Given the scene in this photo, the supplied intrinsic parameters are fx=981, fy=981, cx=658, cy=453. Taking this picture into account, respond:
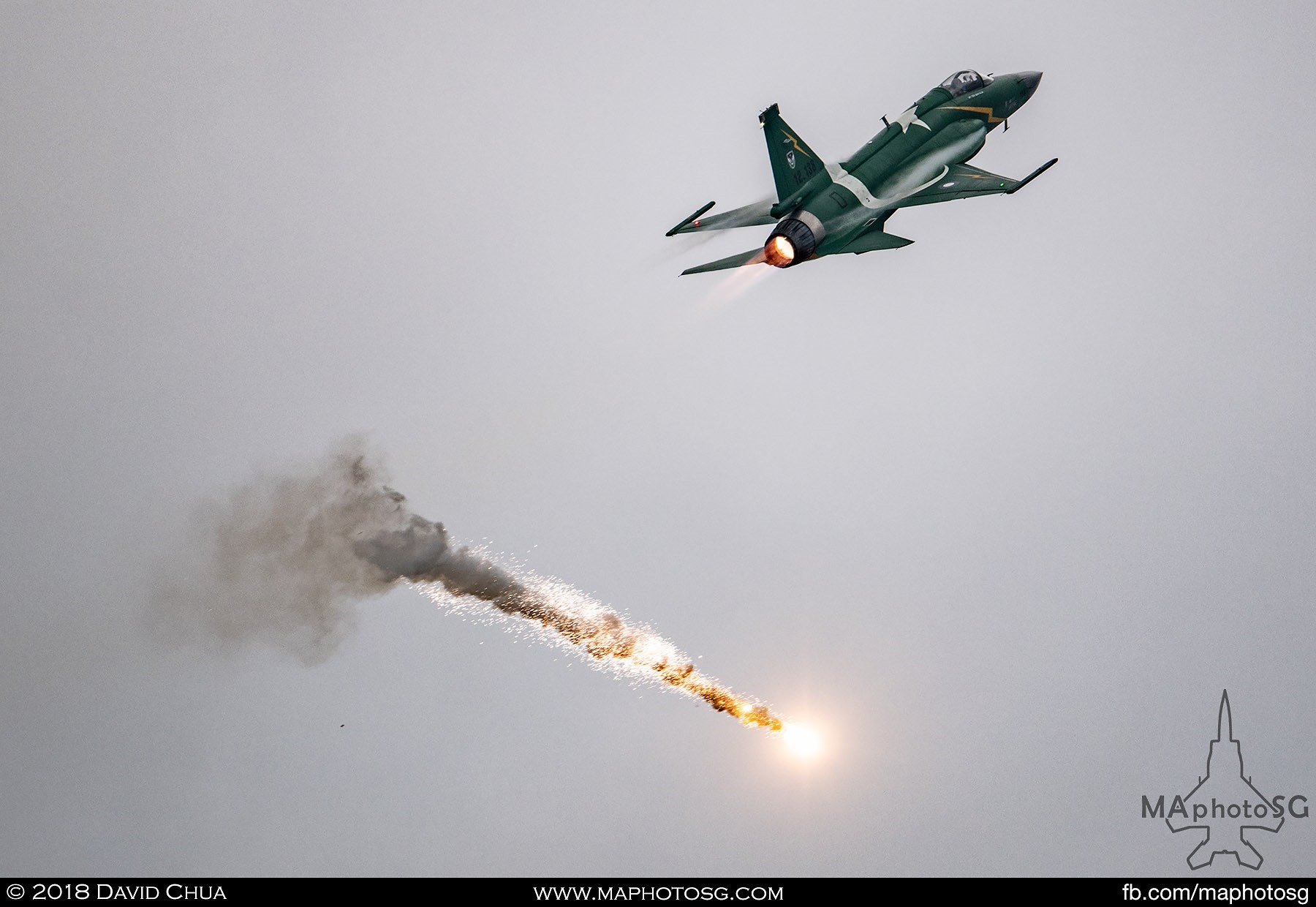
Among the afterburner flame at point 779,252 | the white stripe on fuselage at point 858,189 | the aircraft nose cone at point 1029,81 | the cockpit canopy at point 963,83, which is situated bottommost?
the afterburner flame at point 779,252

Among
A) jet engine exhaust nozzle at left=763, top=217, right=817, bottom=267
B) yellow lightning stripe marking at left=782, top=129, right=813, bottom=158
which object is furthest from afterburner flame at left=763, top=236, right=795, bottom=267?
yellow lightning stripe marking at left=782, top=129, right=813, bottom=158

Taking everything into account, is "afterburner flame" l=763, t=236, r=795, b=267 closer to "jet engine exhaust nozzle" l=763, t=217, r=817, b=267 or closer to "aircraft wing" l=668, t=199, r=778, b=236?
"jet engine exhaust nozzle" l=763, t=217, r=817, b=267

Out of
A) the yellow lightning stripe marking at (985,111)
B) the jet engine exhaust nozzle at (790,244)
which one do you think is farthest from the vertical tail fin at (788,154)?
the yellow lightning stripe marking at (985,111)

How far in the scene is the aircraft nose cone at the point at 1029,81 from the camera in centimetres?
4506

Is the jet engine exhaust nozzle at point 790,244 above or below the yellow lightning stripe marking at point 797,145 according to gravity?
below

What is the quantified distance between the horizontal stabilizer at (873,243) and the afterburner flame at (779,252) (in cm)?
219

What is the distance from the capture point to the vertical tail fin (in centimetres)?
3753

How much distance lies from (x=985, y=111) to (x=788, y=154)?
11500 millimetres

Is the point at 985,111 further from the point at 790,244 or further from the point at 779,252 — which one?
the point at 779,252

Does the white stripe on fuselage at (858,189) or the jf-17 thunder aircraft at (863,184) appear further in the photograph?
the white stripe on fuselage at (858,189)

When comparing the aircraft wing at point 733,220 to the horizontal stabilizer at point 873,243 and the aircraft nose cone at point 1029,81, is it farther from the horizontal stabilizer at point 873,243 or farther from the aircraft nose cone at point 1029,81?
the aircraft nose cone at point 1029,81

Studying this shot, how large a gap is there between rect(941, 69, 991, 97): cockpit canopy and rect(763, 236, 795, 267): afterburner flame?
12854 mm

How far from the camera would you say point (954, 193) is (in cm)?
3812
